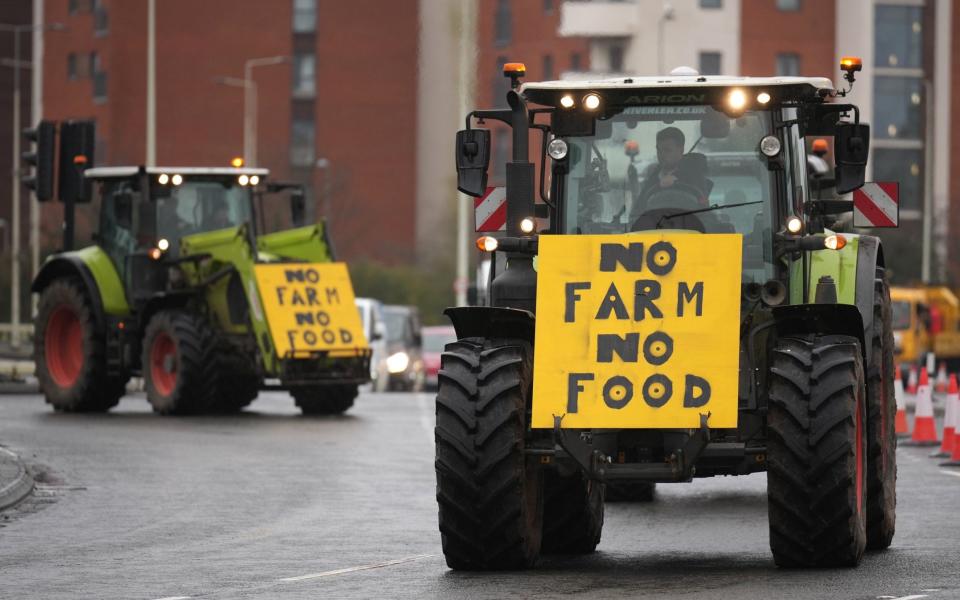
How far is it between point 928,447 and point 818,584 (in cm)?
1452

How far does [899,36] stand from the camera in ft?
307

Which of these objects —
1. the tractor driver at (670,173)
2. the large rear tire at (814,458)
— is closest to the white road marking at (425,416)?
the tractor driver at (670,173)

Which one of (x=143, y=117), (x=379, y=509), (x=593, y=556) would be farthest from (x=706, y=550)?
(x=143, y=117)

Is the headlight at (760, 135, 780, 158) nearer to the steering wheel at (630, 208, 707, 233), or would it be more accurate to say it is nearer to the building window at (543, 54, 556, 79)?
the steering wheel at (630, 208, 707, 233)

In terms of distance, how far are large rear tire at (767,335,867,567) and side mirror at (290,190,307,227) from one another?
67.8 feet

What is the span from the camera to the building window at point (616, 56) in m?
90.2

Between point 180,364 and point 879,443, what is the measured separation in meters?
16.6

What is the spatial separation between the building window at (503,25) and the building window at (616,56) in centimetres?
436

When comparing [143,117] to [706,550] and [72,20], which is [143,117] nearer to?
[72,20]

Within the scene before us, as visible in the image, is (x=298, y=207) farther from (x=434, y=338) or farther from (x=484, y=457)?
(x=484, y=457)

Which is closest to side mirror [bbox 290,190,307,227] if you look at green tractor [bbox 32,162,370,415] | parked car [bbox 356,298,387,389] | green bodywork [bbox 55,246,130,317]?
green tractor [bbox 32,162,370,415]

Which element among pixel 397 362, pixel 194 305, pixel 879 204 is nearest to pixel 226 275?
pixel 194 305

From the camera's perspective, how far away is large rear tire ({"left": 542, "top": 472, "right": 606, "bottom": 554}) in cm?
1462

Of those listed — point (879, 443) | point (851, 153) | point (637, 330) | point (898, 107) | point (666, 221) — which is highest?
point (898, 107)
